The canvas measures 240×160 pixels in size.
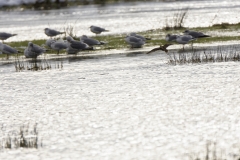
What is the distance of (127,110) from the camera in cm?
1040

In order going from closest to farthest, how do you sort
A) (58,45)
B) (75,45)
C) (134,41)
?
1. (75,45)
2. (58,45)
3. (134,41)

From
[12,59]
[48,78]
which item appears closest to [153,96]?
[48,78]

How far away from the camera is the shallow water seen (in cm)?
798

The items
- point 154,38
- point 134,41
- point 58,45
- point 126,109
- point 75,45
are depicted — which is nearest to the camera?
point 126,109

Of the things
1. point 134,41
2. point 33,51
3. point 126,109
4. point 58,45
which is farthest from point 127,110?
point 134,41

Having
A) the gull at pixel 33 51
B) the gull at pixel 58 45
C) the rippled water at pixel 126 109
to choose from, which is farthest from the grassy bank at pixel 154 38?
the rippled water at pixel 126 109

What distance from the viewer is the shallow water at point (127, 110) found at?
26.2 feet

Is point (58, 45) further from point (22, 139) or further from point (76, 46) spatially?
point (22, 139)

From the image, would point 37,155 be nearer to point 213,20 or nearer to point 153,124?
point 153,124

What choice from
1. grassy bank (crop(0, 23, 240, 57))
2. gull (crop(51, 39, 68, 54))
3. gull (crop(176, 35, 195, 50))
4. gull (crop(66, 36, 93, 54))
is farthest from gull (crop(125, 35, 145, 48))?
gull (crop(51, 39, 68, 54))

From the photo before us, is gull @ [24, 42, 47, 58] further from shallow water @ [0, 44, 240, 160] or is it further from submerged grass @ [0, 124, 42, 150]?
submerged grass @ [0, 124, 42, 150]

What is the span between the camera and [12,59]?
2141 cm

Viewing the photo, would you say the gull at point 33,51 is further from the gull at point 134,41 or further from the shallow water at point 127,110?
the gull at point 134,41

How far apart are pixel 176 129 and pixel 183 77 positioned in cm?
528
